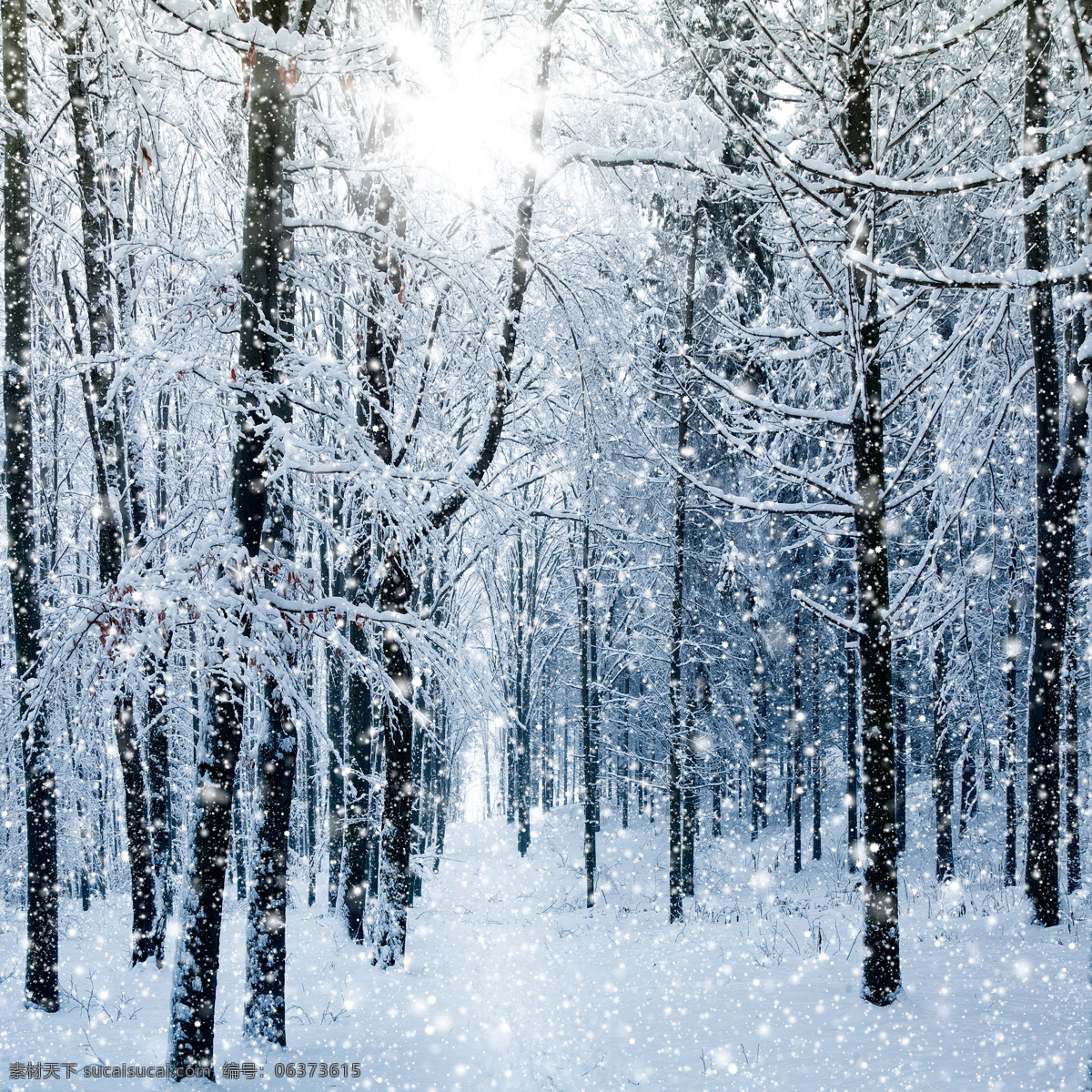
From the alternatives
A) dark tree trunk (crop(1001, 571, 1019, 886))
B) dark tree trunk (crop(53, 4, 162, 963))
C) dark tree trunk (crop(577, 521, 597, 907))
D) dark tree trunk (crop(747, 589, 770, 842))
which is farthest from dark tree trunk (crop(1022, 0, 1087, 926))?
dark tree trunk (crop(53, 4, 162, 963))

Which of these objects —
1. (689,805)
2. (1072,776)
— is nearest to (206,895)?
(1072,776)

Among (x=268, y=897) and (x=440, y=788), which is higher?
(x=268, y=897)

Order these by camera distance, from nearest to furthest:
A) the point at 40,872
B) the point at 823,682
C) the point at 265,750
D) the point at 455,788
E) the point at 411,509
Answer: the point at 411,509 < the point at 265,750 < the point at 40,872 < the point at 823,682 < the point at 455,788

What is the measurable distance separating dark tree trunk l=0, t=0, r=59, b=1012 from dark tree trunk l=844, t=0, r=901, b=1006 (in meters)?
7.32

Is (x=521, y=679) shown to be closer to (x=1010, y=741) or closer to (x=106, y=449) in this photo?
(x=1010, y=741)

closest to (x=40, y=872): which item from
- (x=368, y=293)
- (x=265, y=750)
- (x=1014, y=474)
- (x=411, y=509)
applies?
(x=265, y=750)

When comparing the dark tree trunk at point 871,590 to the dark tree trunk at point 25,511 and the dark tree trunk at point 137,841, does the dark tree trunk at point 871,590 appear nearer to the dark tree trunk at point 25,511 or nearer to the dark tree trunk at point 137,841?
the dark tree trunk at point 25,511

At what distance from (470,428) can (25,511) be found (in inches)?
208

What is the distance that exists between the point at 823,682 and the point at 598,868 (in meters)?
10.1

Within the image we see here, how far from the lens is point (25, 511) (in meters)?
6.93

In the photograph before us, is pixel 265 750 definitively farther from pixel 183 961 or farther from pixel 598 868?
pixel 598 868

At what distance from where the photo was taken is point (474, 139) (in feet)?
20.3

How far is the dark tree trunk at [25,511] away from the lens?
6.60 m

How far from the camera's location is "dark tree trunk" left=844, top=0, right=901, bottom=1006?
18.3 ft
